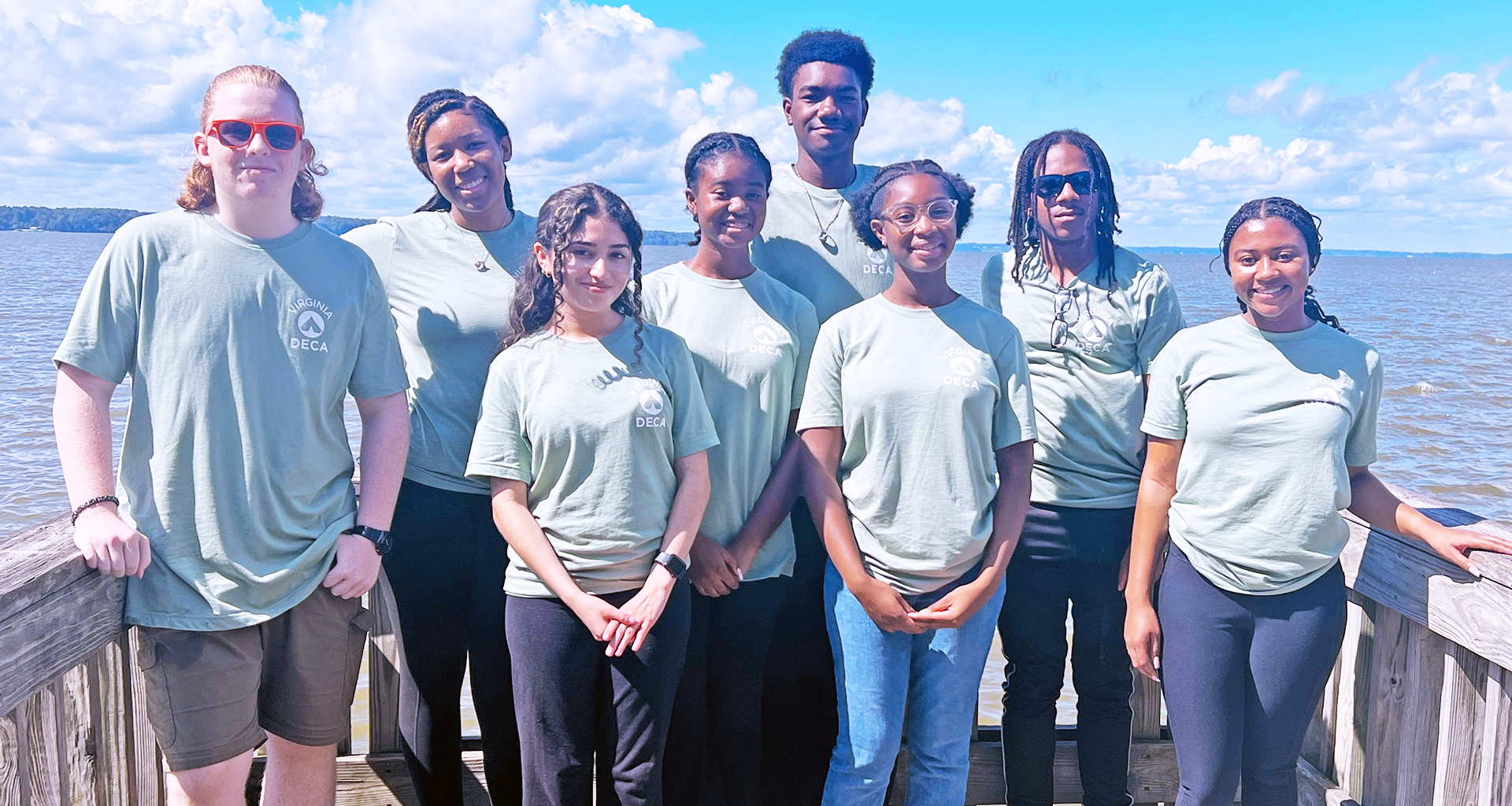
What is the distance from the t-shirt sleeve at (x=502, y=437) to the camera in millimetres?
2730

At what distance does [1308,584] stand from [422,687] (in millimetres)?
2539

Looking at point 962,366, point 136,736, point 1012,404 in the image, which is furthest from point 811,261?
point 136,736

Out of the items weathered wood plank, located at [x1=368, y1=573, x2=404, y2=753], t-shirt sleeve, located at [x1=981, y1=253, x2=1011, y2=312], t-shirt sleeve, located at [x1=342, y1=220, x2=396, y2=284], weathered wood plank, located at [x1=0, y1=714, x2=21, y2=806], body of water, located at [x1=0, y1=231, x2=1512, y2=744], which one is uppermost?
t-shirt sleeve, located at [x1=342, y1=220, x2=396, y2=284]

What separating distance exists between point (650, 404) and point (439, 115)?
49.8 inches

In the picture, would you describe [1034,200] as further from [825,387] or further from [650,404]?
[650,404]

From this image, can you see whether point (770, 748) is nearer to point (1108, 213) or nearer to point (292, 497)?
point (292, 497)

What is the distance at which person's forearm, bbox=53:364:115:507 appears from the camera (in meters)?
2.41

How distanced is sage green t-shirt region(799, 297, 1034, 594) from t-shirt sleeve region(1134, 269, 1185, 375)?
53 cm

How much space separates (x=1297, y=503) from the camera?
271cm

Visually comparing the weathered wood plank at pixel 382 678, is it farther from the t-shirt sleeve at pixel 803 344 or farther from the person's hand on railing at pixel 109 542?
the t-shirt sleeve at pixel 803 344

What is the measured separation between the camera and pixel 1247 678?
110 inches

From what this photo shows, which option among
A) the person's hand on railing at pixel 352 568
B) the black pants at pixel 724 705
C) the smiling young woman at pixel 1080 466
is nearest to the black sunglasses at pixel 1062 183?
the smiling young woman at pixel 1080 466

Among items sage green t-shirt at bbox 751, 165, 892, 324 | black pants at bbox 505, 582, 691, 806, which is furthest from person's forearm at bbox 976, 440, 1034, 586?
black pants at bbox 505, 582, 691, 806

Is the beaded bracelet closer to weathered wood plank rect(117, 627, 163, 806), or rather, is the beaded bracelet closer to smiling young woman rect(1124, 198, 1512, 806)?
weathered wood plank rect(117, 627, 163, 806)
